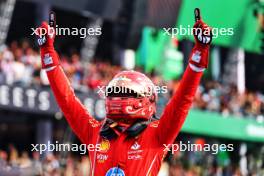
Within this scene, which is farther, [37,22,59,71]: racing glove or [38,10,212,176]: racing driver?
[37,22,59,71]: racing glove

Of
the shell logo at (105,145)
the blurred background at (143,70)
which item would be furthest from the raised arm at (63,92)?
the blurred background at (143,70)

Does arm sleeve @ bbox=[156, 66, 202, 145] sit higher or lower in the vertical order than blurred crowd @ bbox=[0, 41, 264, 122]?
higher

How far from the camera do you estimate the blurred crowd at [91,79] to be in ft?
56.7

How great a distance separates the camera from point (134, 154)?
559 cm

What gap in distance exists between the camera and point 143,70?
21312mm

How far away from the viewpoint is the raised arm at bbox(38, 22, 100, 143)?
5.79 metres

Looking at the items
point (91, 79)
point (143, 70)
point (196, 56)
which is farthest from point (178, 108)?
point (143, 70)

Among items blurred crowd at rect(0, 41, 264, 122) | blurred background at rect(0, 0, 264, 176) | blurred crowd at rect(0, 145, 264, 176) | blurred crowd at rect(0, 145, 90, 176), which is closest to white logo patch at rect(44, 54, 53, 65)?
blurred crowd at rect(0, 145, 264, 176)

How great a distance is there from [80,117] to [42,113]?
13.3 meters

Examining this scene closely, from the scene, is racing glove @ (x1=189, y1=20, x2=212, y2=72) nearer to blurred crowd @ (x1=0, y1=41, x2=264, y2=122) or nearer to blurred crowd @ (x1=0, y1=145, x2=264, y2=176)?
blurred crowd @ (x1=0, y1=145, x2=264, y2=176)

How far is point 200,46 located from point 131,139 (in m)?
0.93

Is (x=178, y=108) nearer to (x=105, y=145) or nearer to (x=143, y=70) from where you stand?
(x=105, y=145)

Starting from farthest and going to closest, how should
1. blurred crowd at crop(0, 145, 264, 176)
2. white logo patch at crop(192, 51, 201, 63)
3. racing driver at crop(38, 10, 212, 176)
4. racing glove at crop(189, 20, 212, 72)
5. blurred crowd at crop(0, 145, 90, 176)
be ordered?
blurred crowd at crop(0, 145, 264, 176) < blurred crowd at crop(0, 145, 90, 176) < racing driver at crop(38, 10, 212, 176) < white logo patch at crop(192, 51, 201, 63) < racing glove at crop(189, 20, 212, 72)

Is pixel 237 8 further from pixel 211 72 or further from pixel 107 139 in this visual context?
pixel 107 139
